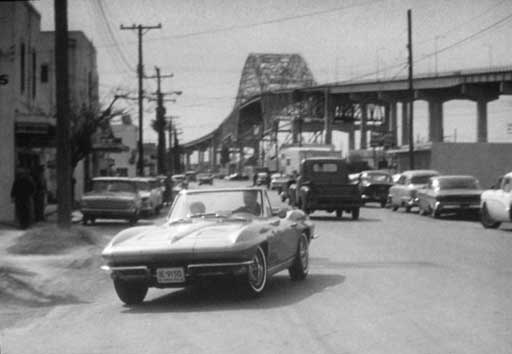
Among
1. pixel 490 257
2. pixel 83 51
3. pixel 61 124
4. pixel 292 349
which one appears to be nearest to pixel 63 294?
pixel 292 349

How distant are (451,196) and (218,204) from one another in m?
21.2

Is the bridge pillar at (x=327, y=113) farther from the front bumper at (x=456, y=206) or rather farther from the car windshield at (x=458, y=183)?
the front bumper at (x=456, y=206)

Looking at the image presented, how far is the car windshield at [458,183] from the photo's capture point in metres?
33.1

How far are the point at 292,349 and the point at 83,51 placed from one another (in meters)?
49.4

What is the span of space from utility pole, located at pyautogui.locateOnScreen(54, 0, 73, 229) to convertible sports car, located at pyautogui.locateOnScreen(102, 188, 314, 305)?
11495 millimetres

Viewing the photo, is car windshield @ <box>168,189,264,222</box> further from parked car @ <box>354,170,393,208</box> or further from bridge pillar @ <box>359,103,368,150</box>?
bridge pillar @ <box>359,103,368,150</box>

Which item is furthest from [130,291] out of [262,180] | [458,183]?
[262,180]

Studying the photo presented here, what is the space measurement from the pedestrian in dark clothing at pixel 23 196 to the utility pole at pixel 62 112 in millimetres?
3174

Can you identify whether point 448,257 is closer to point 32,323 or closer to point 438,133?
point 32,323

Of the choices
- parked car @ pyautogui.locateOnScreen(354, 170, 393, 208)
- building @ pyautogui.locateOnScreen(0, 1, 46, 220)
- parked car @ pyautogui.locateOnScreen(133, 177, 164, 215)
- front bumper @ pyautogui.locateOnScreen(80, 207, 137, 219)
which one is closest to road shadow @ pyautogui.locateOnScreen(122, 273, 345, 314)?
front bumper @ pyautogui.locateOnScreen(80, 207, 137, 219)

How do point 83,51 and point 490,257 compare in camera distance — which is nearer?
point 490,257

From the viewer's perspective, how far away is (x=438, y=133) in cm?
8588

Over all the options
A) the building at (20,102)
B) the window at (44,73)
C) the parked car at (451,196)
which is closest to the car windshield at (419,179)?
the parked car at (451,196)

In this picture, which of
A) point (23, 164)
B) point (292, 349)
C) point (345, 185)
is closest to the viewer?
point (292, 349)
